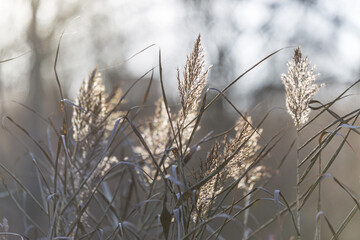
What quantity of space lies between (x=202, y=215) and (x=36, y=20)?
32.7ft

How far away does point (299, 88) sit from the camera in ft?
3.67

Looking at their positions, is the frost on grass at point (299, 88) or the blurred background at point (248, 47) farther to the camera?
the blurred background at point (248, 47)

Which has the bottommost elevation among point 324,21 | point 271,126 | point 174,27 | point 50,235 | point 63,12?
point 271,126

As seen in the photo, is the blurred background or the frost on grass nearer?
the frost on grass

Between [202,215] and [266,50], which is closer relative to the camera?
[202,215]

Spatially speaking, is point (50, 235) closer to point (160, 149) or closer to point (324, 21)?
point (160, 149)

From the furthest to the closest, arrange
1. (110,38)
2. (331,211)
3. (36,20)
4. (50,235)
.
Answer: (110,38)
(36,20)
(331,211)
(50,235)

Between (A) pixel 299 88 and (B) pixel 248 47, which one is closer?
(A) pixel 299 88

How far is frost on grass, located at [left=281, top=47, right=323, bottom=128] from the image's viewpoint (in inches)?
43.8

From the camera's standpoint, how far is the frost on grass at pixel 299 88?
111 cm

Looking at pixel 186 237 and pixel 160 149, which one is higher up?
pixel 160 149

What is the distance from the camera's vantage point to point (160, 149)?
1591 millimetres

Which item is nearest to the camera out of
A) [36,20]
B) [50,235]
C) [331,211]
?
[50,235]

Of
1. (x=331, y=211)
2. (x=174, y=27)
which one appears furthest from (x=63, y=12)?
(x=331, y=211)
